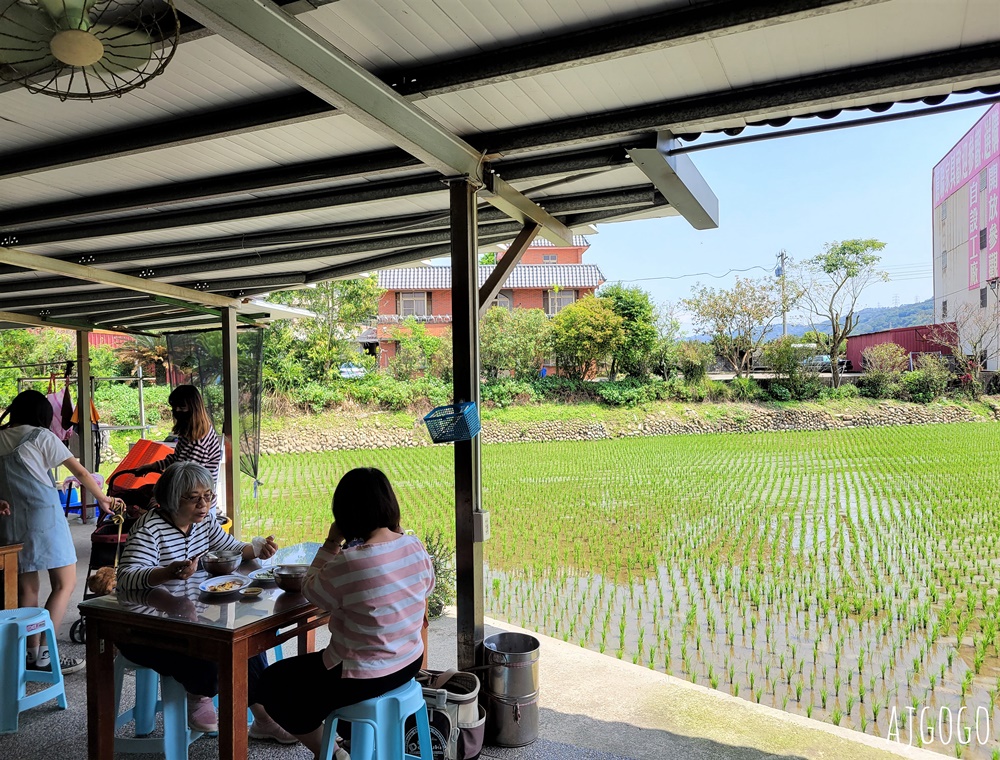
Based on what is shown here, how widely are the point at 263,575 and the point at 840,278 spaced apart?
2648 centimetres

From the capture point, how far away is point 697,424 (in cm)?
2025

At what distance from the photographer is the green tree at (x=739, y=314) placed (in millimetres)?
23172

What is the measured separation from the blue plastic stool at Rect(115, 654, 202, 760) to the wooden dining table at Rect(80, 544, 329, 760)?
15cm

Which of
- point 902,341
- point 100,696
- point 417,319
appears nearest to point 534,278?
point 417,319

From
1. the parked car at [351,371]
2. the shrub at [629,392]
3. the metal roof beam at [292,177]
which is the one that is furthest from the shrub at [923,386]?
the metal roof beam at [292,177]

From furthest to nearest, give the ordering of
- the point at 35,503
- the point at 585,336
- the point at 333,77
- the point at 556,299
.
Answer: the point at 556,299 → the point at 585,336 → the point at 35,503 → the point at 333,77

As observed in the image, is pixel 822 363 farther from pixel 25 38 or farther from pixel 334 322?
pixel 25 38

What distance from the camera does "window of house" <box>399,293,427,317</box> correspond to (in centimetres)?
2825

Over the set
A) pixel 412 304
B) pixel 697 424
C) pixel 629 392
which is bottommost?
pixel 697 424

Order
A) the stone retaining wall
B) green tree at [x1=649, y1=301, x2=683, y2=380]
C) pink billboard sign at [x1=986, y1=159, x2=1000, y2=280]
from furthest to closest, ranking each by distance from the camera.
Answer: pink billboard sign at [x1=986, y1=159, x2=1000, y2=280] < green tree at [x1=649, y1=301, x2=683, y2=380] < the stone retaining wall

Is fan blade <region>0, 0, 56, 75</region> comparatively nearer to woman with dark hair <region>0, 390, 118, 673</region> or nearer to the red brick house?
woman with dark hair <region>0, 390, 118, 673</region>

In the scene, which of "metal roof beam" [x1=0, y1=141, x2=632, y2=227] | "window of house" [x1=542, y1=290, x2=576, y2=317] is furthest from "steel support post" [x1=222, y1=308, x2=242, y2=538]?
"window of house" [x1=542, y1=290, x2=576, y2=317]

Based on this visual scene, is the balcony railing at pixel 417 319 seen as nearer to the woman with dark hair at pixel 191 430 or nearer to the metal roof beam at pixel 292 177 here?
the metal roof beam at pixel 292 177

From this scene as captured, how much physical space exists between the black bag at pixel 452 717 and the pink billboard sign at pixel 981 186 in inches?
984
